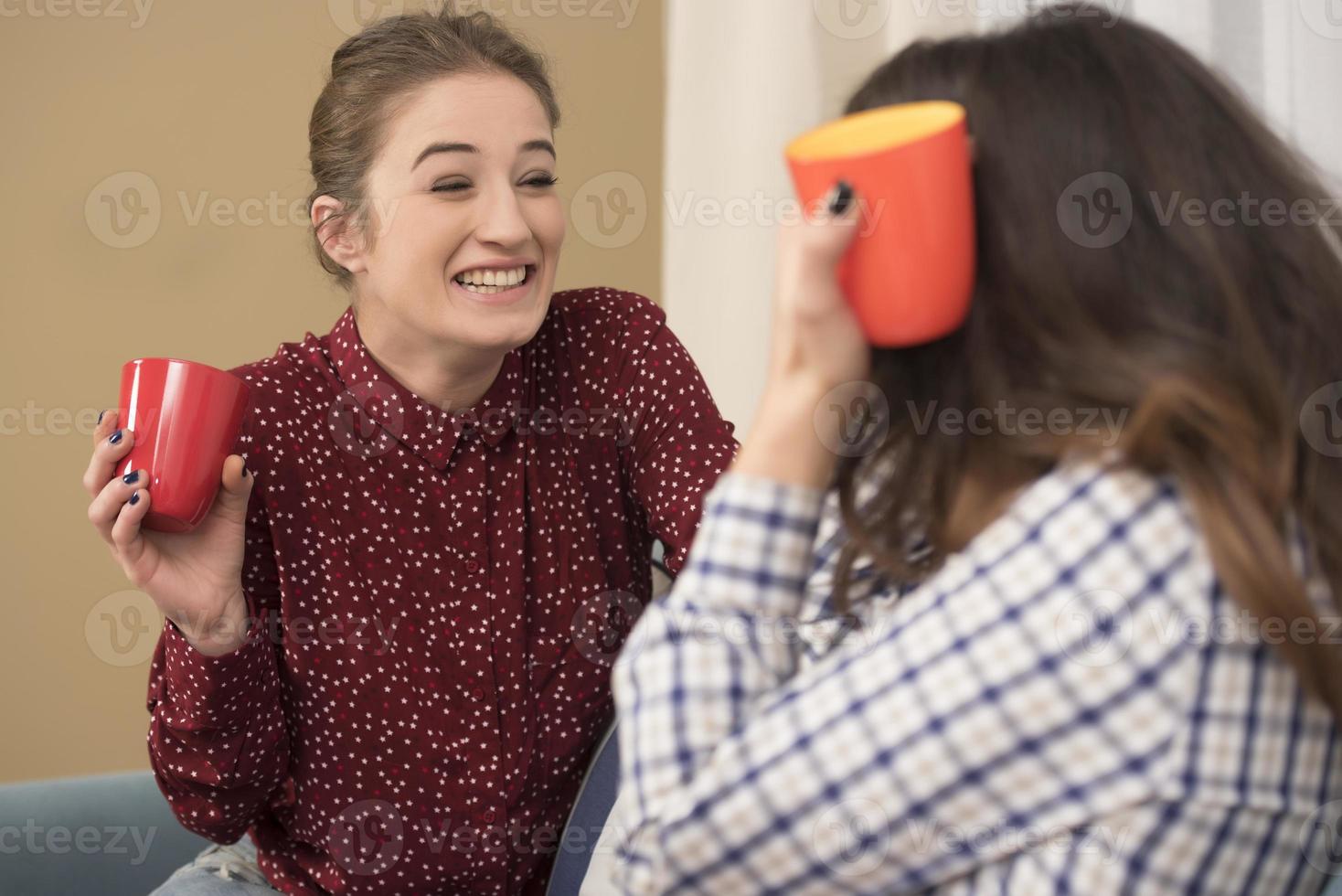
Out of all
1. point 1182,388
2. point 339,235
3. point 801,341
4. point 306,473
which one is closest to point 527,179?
point 339,235

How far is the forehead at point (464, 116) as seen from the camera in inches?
47.4

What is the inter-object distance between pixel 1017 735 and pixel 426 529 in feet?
2.40

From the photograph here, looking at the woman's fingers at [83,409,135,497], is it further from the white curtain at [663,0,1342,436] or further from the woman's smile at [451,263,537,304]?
the white curtain at [663,0,1342,436]

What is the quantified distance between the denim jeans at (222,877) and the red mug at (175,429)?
1.20 ft

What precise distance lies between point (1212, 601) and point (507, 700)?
0.74 m

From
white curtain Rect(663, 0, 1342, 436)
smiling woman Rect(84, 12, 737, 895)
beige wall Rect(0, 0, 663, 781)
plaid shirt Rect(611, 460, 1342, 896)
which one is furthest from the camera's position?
beige wall Rect(0, 0, 663, 781)

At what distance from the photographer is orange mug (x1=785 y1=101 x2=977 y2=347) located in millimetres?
660

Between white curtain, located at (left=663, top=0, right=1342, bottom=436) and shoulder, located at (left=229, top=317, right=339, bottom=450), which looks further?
white curtain, located at (left=663, top=0, right=1342, bottom=436)

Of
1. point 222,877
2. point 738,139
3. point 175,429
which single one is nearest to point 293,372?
point 175,429

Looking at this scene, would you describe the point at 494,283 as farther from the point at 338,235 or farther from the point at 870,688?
the point at 870,688

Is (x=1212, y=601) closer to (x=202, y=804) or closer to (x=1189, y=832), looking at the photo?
(x=1189, y=832)

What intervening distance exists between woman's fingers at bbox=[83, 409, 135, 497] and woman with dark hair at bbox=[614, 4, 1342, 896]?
0.53 m

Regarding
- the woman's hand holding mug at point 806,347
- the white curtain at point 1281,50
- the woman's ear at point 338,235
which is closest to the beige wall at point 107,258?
the woman's ear at point 338,235

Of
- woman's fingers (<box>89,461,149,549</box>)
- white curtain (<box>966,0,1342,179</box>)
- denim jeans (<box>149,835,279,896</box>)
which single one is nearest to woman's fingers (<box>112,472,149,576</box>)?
woman's fingers (<box>89,461,149,549</box>)
